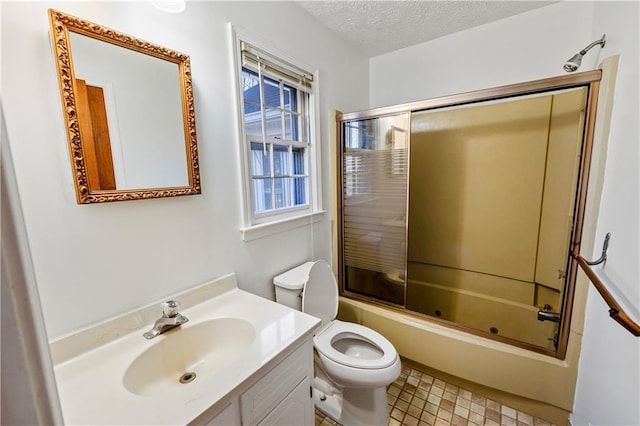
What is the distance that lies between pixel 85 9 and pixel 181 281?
3.47 feet

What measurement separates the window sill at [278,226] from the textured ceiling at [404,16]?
135 centimetres

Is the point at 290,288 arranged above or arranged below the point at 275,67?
below

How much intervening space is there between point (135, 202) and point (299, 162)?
110 centimetres

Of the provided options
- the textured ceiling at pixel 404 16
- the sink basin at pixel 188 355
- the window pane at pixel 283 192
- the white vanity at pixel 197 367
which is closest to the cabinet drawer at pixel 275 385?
the white vanity at pixel 197 367

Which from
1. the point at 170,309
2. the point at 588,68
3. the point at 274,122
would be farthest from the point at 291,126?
the point at 588,68

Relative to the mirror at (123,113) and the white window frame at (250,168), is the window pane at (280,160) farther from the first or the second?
the mirror at (123,113)

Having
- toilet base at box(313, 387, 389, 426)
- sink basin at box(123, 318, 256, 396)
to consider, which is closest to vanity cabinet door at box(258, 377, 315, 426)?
sink basin at box(123, 318, 256, 396)

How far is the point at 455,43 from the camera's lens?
215cm

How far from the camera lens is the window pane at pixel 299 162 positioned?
6.27 ft

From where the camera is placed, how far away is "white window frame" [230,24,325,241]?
141 cm

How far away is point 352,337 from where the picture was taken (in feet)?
5.67

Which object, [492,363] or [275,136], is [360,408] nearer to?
[492,363]

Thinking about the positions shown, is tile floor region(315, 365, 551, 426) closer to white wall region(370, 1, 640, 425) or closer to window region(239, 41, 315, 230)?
white wall region(370, 1, 640, 425)

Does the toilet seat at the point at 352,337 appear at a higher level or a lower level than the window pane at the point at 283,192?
lower
